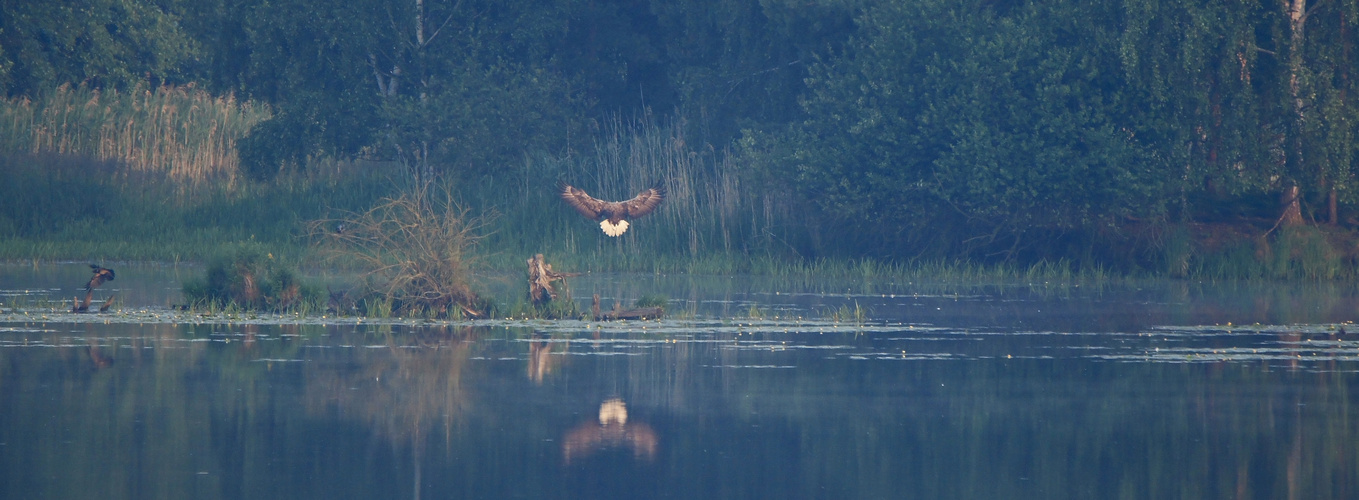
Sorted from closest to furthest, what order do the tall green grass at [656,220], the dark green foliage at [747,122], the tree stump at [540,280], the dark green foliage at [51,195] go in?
the tree stump at [540,280], the dark green foliage at [747,122], the tall green grass at [656,220], the dark green foliage at [51,195]

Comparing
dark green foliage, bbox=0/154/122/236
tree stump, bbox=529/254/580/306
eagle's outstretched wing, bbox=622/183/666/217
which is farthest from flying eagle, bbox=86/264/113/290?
dark green foliage, bbox=0/154/122/236

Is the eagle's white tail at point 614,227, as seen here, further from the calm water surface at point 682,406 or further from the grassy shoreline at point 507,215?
the calm water surface at point 682,406

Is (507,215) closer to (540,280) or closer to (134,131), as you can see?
(134,131)

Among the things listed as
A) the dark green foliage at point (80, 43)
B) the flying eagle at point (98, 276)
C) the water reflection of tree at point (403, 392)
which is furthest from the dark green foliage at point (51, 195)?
the water reflection of tree at point (403, 392)

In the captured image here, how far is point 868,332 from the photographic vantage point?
47.7ft

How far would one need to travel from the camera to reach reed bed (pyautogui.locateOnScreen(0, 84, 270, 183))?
2783 centimetres

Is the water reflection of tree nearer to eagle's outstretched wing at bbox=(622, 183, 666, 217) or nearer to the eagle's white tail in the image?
the eagle's white tail

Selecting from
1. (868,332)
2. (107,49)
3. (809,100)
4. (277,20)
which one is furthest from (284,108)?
(868,332)

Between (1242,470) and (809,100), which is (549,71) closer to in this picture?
(809,100)

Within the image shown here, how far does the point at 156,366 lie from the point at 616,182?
50.0 feet

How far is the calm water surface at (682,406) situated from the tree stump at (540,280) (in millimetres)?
667

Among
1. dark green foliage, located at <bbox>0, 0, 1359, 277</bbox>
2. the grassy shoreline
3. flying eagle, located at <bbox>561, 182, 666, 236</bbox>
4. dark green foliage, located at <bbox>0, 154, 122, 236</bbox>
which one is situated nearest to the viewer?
flying eagle, located at <bbox>561, 182, 666, 236</bbox>

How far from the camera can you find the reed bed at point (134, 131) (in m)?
27.8

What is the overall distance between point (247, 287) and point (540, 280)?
2868 mm
